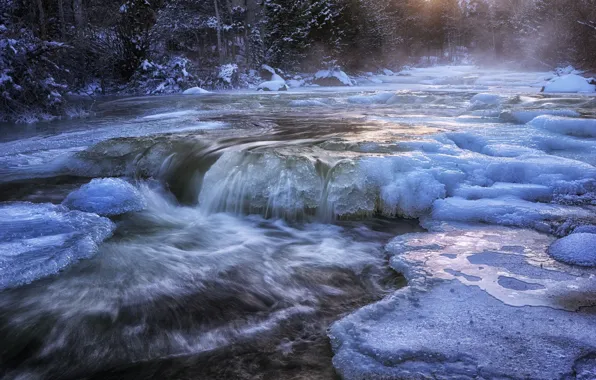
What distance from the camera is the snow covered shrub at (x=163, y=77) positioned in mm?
19016

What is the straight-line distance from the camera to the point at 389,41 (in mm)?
40125

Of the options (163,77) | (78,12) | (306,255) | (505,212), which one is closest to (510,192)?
(505,212)

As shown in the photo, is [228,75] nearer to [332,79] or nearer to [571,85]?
[332,79]

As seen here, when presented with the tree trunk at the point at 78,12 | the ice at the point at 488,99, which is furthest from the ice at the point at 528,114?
the tree trunk at the point at 78,12

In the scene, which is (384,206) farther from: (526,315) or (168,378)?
(168,378)

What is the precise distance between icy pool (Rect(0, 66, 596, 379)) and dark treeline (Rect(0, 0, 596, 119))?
4685 millimetres

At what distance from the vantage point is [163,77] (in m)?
19.1

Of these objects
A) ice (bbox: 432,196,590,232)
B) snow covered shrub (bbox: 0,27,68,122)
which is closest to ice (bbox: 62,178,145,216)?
ice (bbox: 432,196,590,232)

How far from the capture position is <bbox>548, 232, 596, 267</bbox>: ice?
9.77ft

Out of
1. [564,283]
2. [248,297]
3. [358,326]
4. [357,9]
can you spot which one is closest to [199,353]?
[248,297]

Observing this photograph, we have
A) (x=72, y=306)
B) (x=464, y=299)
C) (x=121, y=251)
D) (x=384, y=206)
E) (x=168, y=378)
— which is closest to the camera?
(x=168, y=378)

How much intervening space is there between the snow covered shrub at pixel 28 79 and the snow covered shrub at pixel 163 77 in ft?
27.2

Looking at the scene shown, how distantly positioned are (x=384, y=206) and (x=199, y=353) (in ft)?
8.49

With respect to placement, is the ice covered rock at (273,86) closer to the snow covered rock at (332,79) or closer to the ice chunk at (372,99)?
the snow covered rock at (332,79)
